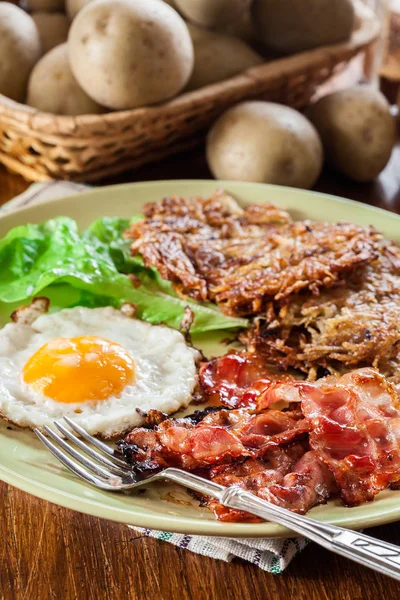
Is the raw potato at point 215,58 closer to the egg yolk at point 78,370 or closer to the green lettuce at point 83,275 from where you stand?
the green lettuce at point 83,275

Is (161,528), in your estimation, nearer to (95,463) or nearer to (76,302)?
(95,463)

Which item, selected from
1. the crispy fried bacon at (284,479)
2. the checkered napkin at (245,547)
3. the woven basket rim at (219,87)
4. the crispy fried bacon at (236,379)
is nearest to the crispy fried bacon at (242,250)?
the crispy fried bacon at (236,379)

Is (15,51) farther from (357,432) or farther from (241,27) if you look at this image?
(357,432)

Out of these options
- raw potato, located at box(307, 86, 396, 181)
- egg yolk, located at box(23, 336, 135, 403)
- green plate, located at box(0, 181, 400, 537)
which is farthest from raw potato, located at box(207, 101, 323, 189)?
egg yolk, located at box(23, 336, 135, 403)

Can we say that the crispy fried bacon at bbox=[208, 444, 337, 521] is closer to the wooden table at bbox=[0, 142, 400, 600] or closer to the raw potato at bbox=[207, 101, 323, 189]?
the wooden table at bbox=[0, 142, 400, 600]

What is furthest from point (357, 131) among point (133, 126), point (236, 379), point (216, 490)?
point (216, 490)

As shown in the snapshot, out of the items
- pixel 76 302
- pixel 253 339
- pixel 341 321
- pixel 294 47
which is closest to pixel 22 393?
pixel 76 302
